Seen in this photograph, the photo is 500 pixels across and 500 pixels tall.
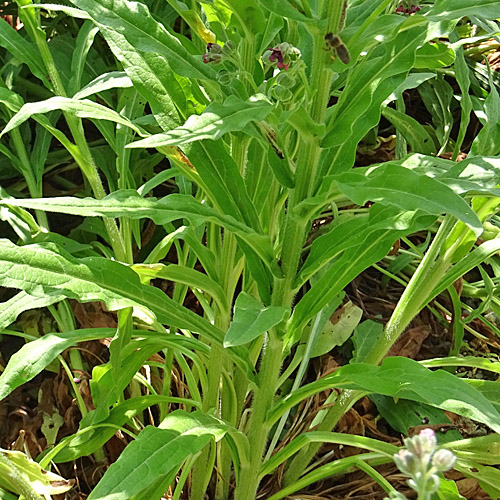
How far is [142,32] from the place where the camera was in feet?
2.51

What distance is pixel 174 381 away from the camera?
126 centimetres

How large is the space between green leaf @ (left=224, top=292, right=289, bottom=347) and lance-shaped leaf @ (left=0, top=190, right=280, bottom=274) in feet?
0.30

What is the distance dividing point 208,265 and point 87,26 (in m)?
0.57

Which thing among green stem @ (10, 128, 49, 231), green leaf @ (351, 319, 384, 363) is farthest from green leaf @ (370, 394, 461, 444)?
green stem @ (10, 128, 49, 231)

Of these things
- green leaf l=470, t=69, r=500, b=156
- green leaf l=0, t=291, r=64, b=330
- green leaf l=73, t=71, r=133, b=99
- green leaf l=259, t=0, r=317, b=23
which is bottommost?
green leaf l=0, t=291, r=64, b=330

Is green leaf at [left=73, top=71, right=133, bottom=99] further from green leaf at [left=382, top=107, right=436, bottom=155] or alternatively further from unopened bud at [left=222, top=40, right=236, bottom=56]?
green leaf at [left=382, top=107, right=436, bottom=155]

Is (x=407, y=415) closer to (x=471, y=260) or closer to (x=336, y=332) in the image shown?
(x=336, y=332)

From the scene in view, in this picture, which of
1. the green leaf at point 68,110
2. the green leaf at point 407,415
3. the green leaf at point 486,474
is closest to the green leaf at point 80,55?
the green leaf at point 68,110

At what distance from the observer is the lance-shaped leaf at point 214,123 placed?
2.09 feet

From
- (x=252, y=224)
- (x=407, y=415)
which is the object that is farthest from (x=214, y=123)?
(x=407, y=415)

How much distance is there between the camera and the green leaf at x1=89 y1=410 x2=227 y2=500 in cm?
66

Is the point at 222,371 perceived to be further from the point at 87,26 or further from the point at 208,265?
the point at 87,26

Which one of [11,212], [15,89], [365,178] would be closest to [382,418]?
[365,178]

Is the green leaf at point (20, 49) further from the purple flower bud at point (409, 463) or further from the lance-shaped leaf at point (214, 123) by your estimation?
the purple flower bud at point (409, 463)
